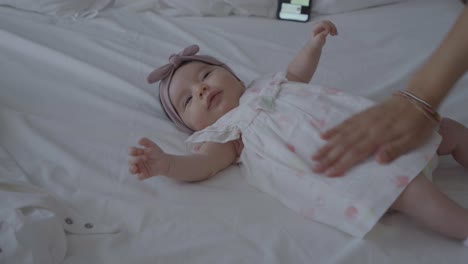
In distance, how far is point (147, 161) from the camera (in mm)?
921

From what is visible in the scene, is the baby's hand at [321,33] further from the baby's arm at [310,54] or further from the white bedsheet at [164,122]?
the white bedsheet at [164,122]

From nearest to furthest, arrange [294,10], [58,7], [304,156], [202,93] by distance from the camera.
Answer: [304,156], [202,93], [58,7], [294,10]

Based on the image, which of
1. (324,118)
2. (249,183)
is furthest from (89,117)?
(324,118)

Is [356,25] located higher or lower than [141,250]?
higher

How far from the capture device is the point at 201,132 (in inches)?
43.0

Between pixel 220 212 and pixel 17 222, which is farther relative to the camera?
pixel 220 212

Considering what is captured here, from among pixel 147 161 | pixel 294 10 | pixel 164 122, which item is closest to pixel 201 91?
pixel 164 122

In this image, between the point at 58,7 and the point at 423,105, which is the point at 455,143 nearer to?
the point at 423,105

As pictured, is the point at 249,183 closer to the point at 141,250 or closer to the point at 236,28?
the point at 141,250

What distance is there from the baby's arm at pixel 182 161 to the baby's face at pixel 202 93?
0.11m

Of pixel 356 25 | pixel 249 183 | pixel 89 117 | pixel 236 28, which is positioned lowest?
pixel 89 117

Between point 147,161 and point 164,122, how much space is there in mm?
299

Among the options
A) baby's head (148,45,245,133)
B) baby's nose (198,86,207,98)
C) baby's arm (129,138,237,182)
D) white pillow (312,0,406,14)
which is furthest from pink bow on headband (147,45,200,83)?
white pillow (312,0,406,14)

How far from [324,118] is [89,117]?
62 centimetres
